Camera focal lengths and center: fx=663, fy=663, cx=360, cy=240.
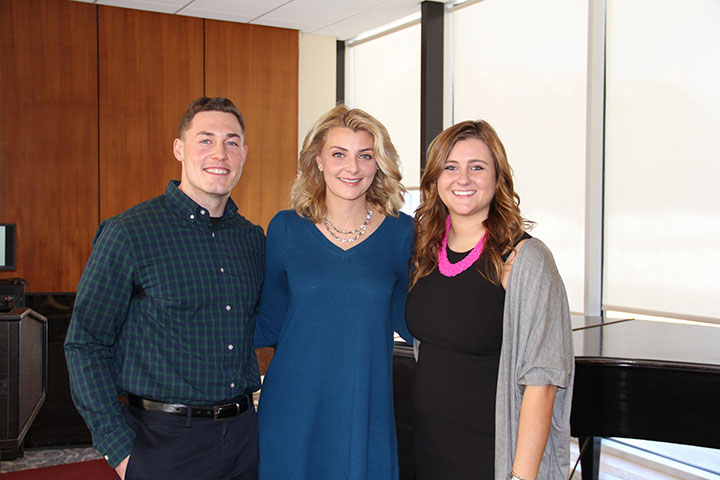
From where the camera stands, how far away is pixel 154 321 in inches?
69.4

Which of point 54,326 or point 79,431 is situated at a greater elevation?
point 54,326

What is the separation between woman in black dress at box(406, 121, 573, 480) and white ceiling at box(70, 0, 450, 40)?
4218mm

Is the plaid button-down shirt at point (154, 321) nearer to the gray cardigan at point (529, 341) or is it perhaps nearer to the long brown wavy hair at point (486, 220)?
the long brown wavy hair at point (486, 220)

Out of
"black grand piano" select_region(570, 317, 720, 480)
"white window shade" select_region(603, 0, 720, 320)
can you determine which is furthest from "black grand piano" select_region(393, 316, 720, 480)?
"white window shade" select_region(603, 0, 720, 320)

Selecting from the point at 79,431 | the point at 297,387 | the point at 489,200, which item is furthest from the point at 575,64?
the point at 79,431

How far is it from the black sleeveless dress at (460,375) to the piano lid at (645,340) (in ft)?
2.81

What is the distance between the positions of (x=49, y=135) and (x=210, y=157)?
4.46m

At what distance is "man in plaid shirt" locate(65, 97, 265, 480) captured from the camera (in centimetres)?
172

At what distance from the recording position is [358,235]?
207 centimetres

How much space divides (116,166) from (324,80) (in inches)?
93.3

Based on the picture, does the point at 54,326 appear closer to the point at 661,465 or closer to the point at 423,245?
the point at 423,245

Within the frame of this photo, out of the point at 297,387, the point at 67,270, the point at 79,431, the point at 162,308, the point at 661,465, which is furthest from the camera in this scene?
the point at 67,270

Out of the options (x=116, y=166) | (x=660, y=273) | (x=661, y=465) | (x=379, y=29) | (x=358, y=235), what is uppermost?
(x=379, y=29)

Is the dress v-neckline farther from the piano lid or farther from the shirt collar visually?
the piano lid
